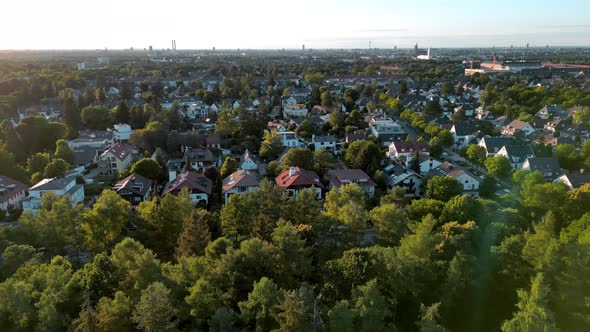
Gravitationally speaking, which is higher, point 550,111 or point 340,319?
point 550,111

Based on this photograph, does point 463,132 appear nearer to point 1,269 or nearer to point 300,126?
point 300,126

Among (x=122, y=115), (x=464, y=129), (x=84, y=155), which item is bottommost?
(x=84, y=155)

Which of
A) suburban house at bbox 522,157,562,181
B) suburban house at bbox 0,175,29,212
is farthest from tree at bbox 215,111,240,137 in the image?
suburban house at bbox 522,157,562,181

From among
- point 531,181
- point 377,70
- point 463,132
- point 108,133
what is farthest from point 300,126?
point 377,70

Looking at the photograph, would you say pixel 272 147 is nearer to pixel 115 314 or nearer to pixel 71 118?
pixel 71 118

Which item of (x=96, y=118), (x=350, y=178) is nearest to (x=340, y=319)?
(x=350, y=178)

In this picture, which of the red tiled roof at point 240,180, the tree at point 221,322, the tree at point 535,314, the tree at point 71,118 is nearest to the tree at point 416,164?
the red tiled roof at point 240,180

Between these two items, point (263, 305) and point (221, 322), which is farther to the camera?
point (263, 305)
